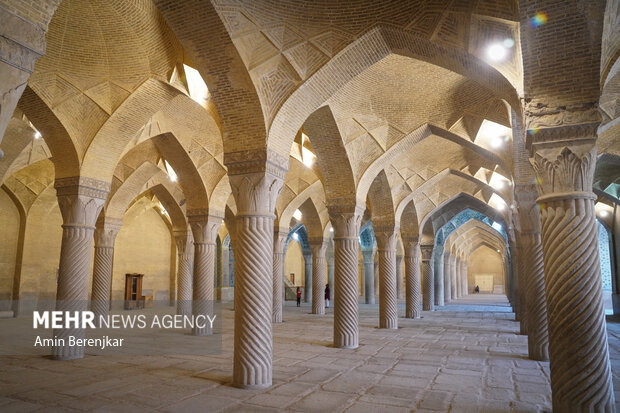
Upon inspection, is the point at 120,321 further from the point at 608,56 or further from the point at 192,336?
the point at 608,56

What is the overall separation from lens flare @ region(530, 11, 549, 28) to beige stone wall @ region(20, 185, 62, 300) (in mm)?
14294

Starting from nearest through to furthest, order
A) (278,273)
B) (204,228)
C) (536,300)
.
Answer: (536,300), (204,228), (278,273)

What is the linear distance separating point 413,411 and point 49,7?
4708 millimetres

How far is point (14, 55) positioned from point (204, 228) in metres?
7.87

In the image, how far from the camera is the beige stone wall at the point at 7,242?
1388 centimetres

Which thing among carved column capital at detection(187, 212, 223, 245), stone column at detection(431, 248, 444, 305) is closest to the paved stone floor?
carved column capital at detection(187, 212, 223, 245)

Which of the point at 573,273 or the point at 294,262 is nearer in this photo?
the point at 573,273

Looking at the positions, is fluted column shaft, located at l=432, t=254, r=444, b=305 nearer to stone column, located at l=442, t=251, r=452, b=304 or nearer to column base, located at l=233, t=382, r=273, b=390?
stone column, located at l=442, t=251, r=452, b=304

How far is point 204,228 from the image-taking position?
35.4 ft

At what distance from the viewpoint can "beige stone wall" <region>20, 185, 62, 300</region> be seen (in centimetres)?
1428

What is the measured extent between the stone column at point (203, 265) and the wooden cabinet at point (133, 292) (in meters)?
8.51

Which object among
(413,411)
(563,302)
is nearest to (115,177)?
(413,411)

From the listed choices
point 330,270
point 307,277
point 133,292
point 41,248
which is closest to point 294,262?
point 307,277

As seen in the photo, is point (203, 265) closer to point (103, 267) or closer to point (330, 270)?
point (103, 267)
